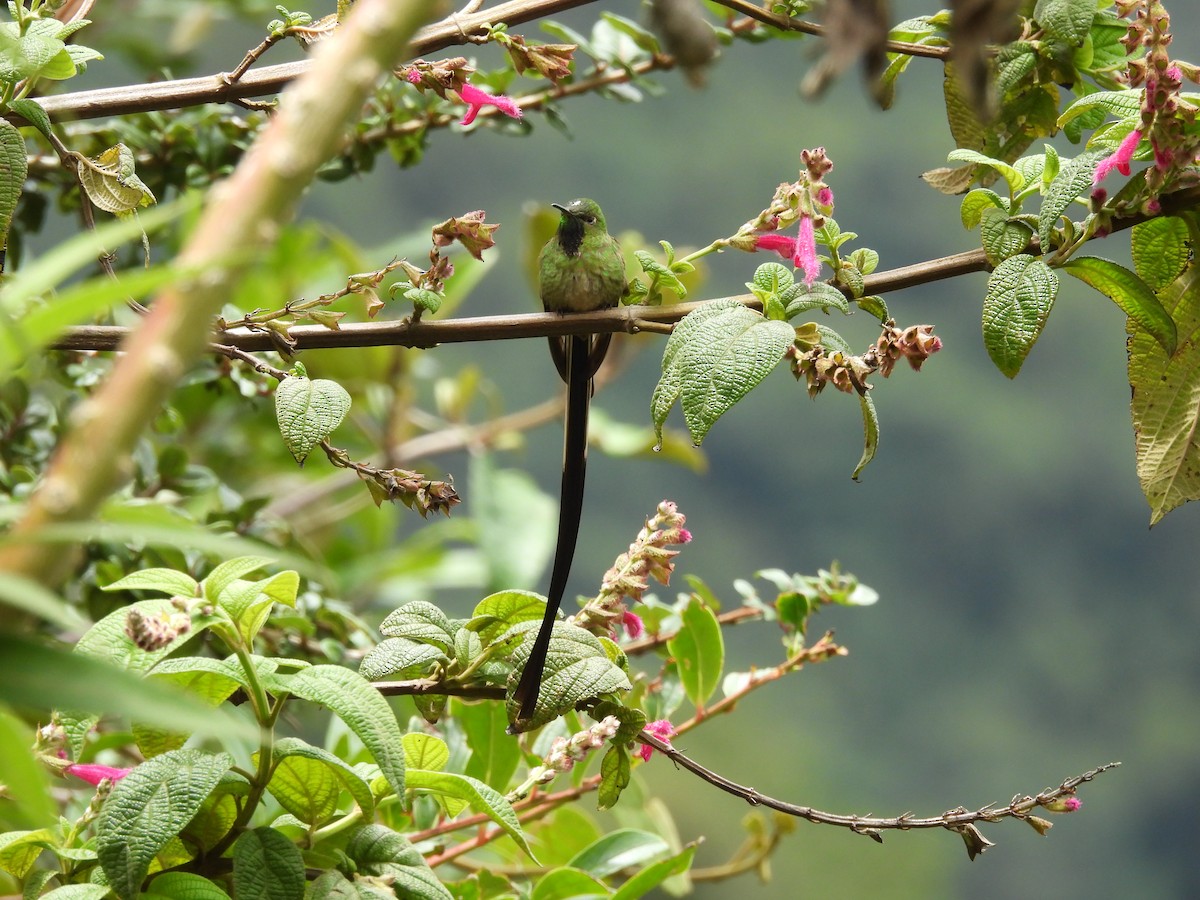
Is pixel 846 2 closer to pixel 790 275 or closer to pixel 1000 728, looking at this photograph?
pixel 790 275

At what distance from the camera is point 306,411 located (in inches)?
17.5

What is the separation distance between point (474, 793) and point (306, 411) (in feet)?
0.55

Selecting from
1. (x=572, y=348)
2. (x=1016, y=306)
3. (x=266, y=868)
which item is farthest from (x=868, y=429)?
(x=266, y=868)

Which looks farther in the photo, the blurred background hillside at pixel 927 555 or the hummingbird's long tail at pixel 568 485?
the blurred background hillside at pixel 927 555

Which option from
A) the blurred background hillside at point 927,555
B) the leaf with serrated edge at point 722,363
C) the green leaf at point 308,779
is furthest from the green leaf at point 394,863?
the blurred background hillside at point 927,555

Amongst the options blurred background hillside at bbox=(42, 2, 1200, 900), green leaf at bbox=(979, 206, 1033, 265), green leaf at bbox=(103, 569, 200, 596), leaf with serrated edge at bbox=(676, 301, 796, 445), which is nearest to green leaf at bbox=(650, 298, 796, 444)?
leaf with serrated edge at bbox=(676, 301, 796, 445)

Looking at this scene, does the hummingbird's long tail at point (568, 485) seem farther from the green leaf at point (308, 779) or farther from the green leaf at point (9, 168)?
the green leaf at point (9, 168)

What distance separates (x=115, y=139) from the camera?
749 millimetres

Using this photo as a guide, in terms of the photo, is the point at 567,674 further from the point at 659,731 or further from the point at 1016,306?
the point at 1016,306

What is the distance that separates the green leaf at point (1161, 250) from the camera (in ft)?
1.60

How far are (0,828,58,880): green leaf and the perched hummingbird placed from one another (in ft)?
0.62

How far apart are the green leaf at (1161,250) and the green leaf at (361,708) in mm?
373

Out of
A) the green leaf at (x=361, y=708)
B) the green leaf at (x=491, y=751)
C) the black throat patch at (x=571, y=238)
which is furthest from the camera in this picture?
the black throat patch at (x=571, y=238)

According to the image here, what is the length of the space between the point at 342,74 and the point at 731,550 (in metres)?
2.54
